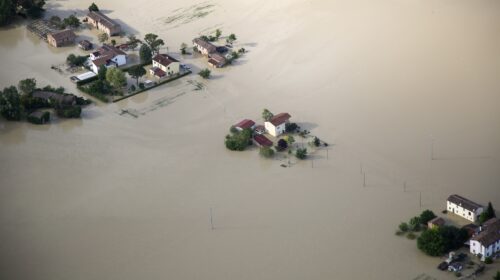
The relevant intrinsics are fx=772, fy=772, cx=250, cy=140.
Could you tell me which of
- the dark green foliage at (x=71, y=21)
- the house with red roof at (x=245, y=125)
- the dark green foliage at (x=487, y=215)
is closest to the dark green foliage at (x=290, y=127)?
the house with red roof at (x=245, y=125)

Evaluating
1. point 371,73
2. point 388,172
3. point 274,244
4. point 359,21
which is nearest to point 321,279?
point 274,244

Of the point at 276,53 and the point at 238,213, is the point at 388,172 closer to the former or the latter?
the point at 238,213

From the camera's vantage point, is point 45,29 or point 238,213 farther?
point 45,29

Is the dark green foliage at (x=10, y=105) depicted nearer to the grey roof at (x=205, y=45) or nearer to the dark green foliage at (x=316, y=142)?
the grey roof at (x=205, y=45)

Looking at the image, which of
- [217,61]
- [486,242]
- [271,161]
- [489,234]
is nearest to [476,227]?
[489,234]

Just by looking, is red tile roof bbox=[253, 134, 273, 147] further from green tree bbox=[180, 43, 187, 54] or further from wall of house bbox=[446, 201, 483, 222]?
green tree bbox=[180, 43, 187, 54]

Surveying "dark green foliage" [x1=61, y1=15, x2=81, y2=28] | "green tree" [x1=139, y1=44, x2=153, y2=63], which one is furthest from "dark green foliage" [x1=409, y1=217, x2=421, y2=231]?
"dark green foliage" [x1=61, y1=15, x2=81, y2=28]

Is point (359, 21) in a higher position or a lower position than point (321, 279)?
higher

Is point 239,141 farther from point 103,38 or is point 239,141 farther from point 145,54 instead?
point 103,38
